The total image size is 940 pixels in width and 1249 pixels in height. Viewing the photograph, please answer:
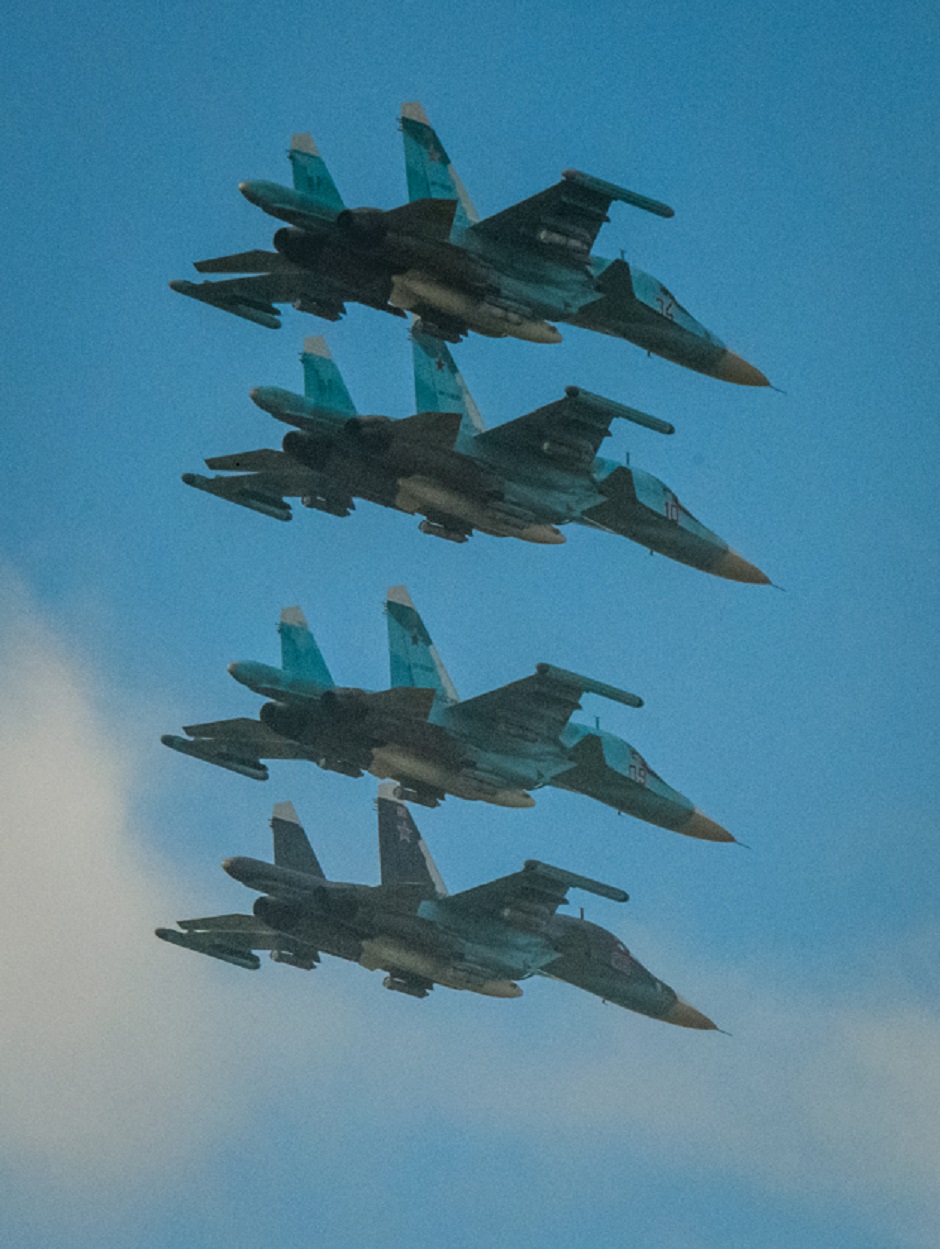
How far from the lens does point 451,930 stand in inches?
2896

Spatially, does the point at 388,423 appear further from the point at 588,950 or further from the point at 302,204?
the point at 588,950

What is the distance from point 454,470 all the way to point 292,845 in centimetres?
1340

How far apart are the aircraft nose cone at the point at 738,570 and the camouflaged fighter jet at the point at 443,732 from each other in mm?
5533

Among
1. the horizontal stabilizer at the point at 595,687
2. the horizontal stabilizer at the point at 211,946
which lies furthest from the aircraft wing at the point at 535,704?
the horizontal stabilizer at the point at 211,946

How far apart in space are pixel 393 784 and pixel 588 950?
23.4 ft

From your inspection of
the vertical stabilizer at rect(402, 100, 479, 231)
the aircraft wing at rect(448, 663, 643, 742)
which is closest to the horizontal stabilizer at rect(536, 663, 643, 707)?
the aircraft wing at rect(448, 663, 643, 742)

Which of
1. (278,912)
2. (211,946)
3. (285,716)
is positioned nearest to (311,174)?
(285,716)

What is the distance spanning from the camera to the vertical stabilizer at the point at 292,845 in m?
78.8

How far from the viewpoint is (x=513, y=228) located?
69.6m

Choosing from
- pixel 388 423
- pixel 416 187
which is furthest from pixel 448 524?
pixel 416 187

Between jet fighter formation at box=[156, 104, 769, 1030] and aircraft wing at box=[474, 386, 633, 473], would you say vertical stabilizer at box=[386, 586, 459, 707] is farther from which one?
aircraft wing at box=[474, 386, 633, 473]

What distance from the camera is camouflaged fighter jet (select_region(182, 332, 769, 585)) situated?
2785 inches

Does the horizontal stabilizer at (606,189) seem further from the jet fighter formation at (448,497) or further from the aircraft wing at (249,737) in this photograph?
the aircraft wing at (249,737)

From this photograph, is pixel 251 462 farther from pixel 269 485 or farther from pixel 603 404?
pixel 603 404
